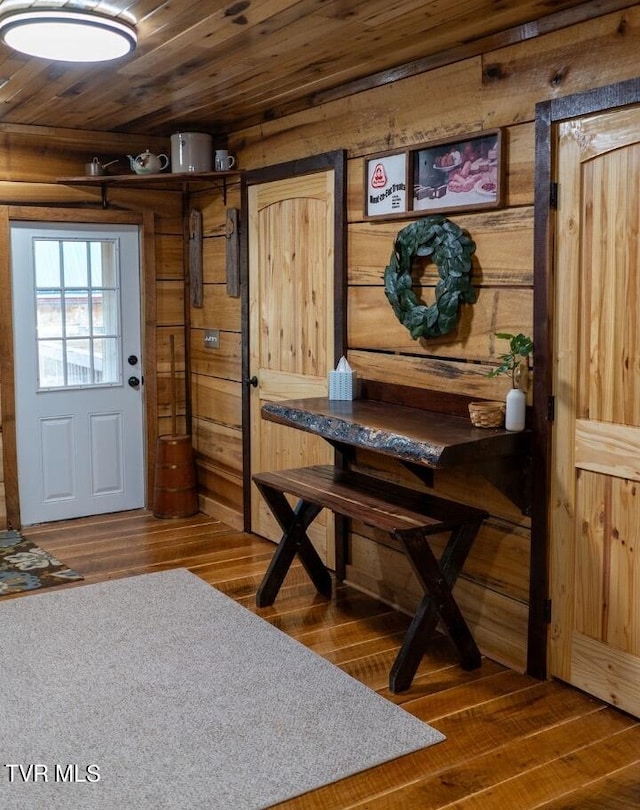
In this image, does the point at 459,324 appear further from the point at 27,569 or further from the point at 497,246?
the point at 27,569

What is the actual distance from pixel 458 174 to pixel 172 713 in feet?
7.42

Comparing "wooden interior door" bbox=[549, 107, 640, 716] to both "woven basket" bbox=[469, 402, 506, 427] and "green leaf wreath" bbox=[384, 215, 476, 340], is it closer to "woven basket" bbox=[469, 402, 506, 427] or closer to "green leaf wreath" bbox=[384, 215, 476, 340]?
"woven basket" bbox=[469, 402, 506, 427]

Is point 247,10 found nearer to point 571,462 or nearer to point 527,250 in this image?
point 527,250

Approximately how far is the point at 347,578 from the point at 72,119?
291cm

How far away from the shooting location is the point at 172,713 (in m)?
2.96

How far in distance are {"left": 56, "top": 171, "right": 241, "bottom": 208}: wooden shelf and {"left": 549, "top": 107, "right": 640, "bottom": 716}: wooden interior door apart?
2.49 metres

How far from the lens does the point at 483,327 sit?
3.42 meters

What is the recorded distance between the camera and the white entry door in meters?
5.24

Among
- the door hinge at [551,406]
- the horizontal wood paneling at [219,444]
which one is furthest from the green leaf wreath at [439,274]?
the horizontal wood paneling at [219,444]

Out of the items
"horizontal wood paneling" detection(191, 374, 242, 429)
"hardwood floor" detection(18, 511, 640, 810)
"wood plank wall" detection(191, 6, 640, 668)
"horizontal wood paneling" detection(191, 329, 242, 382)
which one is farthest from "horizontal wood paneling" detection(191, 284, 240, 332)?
"hardwood floor" detection(18, 511, 640, 810)

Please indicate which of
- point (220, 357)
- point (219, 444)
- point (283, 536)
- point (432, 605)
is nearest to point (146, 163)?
point (220, 357)

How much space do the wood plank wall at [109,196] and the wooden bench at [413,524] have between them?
1966 mm

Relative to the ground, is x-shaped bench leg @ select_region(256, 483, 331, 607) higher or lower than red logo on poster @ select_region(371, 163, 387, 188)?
lower

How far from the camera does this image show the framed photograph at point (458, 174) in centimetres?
330
